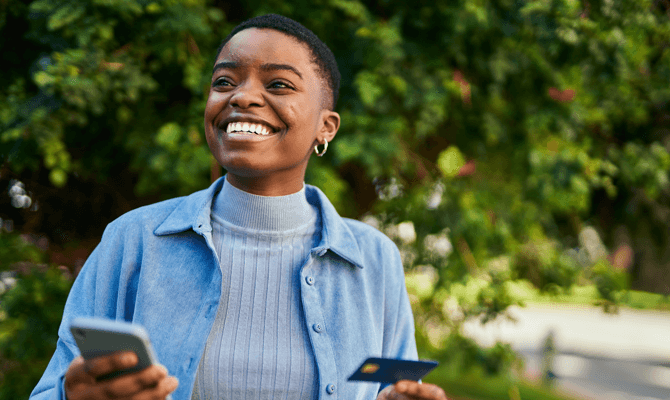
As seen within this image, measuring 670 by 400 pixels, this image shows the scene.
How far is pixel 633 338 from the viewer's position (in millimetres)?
13133

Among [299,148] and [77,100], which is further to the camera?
[77,100]

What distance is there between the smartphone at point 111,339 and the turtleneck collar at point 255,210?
0.61m

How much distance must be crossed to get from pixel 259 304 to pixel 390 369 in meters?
0.42

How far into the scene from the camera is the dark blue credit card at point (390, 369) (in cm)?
116

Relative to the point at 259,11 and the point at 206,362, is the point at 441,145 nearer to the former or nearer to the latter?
the point at 259,11

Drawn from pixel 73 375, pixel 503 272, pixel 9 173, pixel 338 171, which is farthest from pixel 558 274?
pixel 9 173

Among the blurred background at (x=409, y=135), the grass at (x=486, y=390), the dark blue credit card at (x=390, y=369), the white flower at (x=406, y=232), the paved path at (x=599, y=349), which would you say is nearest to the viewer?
the dark blue credit card at (x=390, y=369)

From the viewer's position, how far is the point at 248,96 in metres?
1.45

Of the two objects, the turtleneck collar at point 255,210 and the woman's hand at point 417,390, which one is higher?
the turtleneck collar at point 255,210

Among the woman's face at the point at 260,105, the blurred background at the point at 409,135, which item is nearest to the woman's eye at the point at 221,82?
the woman's face at the point at 260,105

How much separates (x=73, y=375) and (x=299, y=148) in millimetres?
765

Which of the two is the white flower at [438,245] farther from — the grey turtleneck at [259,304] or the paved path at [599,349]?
the grey turtleneck at [259,304]

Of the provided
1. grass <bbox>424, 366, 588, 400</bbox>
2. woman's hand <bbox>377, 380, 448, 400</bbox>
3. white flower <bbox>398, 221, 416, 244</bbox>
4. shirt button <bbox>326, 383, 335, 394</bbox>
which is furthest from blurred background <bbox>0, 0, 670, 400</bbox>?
grass <bbox>424, 366, 588, 400</bbox>

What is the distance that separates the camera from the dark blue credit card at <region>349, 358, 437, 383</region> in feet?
3.81
